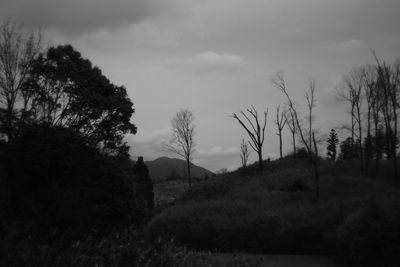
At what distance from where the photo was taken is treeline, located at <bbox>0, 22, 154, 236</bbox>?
24.1 metres

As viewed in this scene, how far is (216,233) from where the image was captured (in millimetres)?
22672

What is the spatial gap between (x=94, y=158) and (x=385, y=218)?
57.3 ft

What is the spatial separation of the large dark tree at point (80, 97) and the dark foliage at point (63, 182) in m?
2.05

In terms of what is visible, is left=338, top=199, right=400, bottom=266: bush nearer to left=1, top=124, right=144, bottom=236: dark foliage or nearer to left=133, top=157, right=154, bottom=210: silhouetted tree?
left=1, top=124, right=144, bottom=236: dark foliage

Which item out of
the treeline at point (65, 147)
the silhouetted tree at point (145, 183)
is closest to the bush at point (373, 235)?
the treeline at point (65, 147)

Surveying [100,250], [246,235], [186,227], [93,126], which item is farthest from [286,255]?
[93,126]

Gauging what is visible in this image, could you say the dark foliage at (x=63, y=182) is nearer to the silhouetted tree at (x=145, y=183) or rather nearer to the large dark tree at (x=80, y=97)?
the large dark tree at (x=80, y=97)

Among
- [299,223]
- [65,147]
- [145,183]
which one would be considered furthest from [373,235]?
[145,183]

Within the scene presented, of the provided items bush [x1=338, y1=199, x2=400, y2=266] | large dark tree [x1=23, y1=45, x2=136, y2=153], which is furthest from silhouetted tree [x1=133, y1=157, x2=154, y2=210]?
bush [x1=338, y1=199, x2=400, y2=266]

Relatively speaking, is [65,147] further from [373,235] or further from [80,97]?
[373,235]

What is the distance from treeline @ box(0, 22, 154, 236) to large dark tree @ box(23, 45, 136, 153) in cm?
6

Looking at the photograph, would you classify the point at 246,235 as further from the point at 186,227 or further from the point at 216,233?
the point at 186,227

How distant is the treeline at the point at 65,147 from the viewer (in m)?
24.1

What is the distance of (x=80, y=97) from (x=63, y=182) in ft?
21.1
